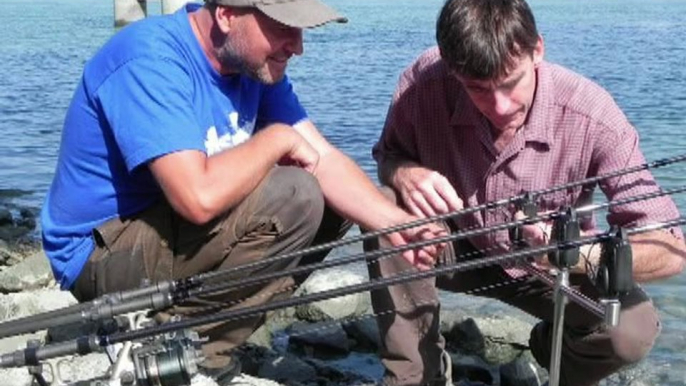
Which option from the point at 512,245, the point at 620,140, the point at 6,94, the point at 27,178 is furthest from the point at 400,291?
the point at 6,94

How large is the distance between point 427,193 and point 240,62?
2.96 feet

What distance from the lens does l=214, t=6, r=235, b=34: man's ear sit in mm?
4582

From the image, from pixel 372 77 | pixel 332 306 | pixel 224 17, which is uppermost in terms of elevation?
pixel 224 17

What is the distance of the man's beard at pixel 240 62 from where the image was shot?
4.57 m

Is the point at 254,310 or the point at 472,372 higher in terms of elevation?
the point at 254,310

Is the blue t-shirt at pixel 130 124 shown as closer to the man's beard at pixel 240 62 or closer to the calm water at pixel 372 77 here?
the man's beard at pixel 240 62

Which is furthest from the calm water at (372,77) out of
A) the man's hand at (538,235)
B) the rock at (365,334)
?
the man's hand at (538,235)

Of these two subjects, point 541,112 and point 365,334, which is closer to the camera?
point 541,112

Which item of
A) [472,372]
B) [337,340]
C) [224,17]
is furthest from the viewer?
[337,340]

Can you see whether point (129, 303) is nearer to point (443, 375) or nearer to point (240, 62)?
point (240, 62)

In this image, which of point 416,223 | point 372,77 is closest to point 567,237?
point 416,223

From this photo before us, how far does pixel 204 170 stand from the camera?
14.2 ft

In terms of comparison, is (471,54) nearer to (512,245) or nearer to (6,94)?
(512,245)

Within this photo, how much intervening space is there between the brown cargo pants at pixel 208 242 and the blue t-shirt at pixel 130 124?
3.2 inches
